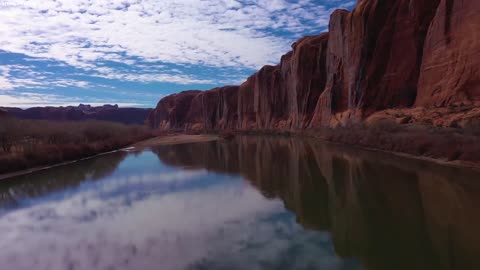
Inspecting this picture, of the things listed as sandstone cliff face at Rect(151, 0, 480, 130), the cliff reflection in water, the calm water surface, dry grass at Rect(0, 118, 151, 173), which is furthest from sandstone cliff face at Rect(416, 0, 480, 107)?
dry grass at Rect(0, 118, 151, 173)

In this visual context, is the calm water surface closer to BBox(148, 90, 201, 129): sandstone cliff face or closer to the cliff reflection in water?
the cliff reflection in water

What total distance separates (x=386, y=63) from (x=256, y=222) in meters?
37.1

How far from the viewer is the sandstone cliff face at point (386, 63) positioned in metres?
29.5

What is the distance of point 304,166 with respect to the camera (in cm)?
2217

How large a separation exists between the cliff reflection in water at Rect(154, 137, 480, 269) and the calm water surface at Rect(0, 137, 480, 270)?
0.03 metres

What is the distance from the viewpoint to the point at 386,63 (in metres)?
42.0

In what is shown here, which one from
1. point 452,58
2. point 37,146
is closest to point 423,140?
point 452,58

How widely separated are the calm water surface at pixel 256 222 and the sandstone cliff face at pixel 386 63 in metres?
16.0

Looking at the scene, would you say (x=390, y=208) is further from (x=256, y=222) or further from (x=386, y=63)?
(x=386, y=63)

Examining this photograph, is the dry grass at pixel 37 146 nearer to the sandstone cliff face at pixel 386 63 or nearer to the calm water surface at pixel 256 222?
the calm water surface at pixel 256 222

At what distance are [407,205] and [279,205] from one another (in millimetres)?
4096

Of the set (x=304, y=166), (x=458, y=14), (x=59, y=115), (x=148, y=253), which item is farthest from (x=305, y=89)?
(x=59, y=115)

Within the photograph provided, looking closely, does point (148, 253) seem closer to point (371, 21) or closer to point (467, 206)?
point (467, 206)

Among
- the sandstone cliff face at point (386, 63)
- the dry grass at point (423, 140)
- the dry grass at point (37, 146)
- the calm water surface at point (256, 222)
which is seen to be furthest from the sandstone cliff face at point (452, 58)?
the dry grass at point (37, 146)
